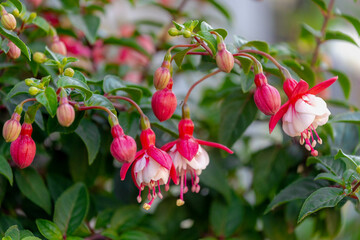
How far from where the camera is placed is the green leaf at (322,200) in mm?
492

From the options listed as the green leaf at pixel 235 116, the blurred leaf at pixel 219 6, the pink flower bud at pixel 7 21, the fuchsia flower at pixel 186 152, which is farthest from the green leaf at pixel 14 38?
the blurred leaf at pixel 219 6

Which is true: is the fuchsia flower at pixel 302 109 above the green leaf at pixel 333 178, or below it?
above

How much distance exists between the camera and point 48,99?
0.46 meters

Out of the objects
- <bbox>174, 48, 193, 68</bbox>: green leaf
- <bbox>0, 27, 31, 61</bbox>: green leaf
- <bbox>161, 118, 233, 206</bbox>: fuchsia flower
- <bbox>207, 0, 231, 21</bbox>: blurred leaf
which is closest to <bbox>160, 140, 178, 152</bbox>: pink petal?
<bbox>161, 118, 233, 206</bbox>: fuchsia flower

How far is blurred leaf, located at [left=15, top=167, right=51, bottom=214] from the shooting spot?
0.62m

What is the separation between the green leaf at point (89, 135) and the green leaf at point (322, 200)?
279 mm

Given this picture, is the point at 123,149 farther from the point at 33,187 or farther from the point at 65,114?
the point at 33,187

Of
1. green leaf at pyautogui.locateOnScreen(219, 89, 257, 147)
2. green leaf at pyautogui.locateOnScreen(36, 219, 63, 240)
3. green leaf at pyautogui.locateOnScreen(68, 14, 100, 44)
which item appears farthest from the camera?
green leaf at pyautogui.locateOnScreen(68, 14, 100, 44)

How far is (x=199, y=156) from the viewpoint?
0.52 m

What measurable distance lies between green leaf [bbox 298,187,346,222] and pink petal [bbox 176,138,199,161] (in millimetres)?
144

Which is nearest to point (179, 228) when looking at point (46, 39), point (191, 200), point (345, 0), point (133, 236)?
point (191, 200)

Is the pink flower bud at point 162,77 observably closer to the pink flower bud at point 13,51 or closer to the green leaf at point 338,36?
the pink flower bud at point 13,51

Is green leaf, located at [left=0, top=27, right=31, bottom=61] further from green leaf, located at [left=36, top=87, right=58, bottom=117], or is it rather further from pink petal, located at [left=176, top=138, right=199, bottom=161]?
Result: pink petal, located at [left=176, top=138, right=199, bottom=161]

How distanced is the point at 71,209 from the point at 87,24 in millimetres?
353
